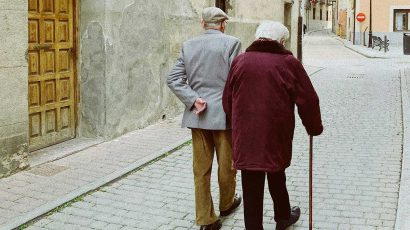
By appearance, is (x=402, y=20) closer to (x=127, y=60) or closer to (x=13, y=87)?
(x=127, y=60)

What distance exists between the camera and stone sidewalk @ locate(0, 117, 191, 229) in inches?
219

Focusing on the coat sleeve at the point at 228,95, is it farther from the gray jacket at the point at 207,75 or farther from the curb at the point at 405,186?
the curb at the point at 405,186

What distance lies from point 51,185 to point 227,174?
222 cm

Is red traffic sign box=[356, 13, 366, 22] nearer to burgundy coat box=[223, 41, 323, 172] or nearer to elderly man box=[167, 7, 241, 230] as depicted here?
elderly man box=[167, 7, 241, 230]

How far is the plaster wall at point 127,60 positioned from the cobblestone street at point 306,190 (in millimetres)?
1269

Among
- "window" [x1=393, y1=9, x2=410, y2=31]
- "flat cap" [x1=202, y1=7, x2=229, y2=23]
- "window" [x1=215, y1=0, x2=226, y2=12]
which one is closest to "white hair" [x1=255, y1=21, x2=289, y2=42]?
"flat cap" [x1=202, y1=7, x2=229, y2=23]

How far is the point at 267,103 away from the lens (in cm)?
421

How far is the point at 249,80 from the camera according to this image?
424 cm

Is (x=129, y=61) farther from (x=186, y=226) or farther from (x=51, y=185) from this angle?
(x=186, y=226)

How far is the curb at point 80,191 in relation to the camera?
5141mm

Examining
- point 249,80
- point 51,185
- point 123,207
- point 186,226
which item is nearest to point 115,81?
point 51,185

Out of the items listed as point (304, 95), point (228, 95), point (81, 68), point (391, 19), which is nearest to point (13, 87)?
point (81, 68)

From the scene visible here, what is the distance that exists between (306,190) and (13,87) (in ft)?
10.7

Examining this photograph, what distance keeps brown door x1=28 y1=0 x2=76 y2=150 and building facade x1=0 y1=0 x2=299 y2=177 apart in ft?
0.04
